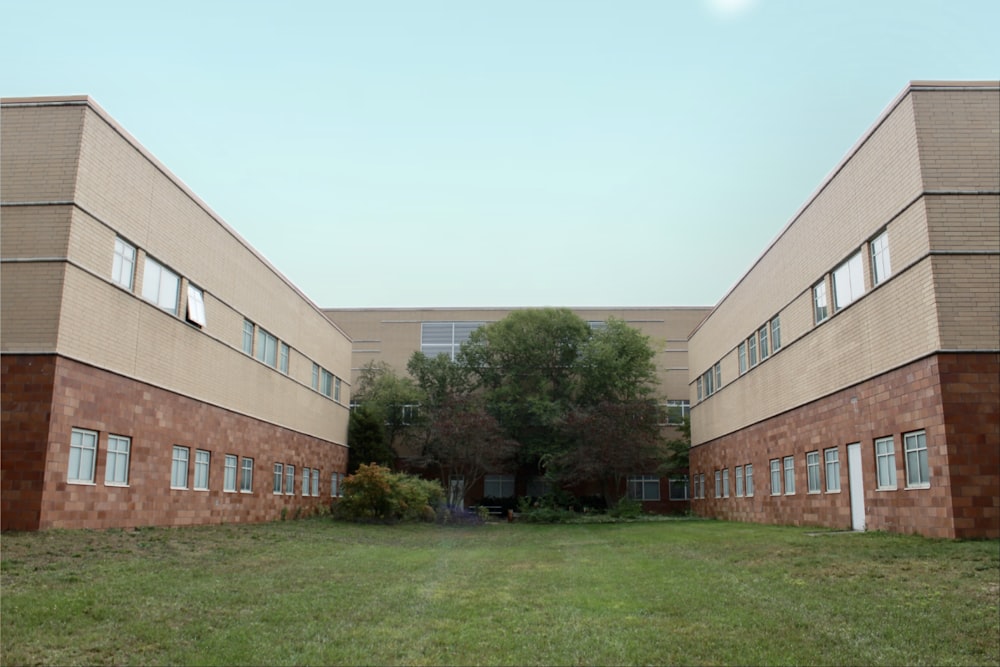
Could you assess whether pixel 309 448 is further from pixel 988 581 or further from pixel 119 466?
pixel 988 581

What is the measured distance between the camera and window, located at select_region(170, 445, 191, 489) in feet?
77.6

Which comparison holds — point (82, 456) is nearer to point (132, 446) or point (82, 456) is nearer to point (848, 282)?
point (132, 446)

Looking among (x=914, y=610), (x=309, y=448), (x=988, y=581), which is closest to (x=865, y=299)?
(x=988, y=581)

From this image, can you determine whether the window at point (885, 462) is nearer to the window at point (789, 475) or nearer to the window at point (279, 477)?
the window at point (789, 475)

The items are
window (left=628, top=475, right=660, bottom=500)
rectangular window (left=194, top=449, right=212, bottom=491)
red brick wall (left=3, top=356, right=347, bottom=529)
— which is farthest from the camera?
window (left=628, top=475, right=660, bottom=500)

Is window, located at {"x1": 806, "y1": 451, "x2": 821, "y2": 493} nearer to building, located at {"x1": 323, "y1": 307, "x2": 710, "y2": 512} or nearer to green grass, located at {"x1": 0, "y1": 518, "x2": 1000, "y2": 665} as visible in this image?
green grass, located at {"x1": 0, "y1": 518, "x2": 1000, "y2": 665}

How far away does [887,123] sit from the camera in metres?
19.4

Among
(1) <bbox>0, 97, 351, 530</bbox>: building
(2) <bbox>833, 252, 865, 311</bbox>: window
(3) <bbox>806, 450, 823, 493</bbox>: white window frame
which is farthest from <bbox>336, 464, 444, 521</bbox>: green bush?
(2) <bbox>833, 252, 865, 311</bbox>: window

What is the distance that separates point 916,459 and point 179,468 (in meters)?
19.1

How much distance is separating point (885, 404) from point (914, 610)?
10042 millimetres

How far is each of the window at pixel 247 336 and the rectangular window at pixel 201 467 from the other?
4609 millimetres

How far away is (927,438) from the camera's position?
17734 millimetres

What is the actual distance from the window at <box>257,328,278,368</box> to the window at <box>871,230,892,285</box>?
67.8ft

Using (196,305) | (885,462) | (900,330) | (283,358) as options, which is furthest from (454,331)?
(900,330)
